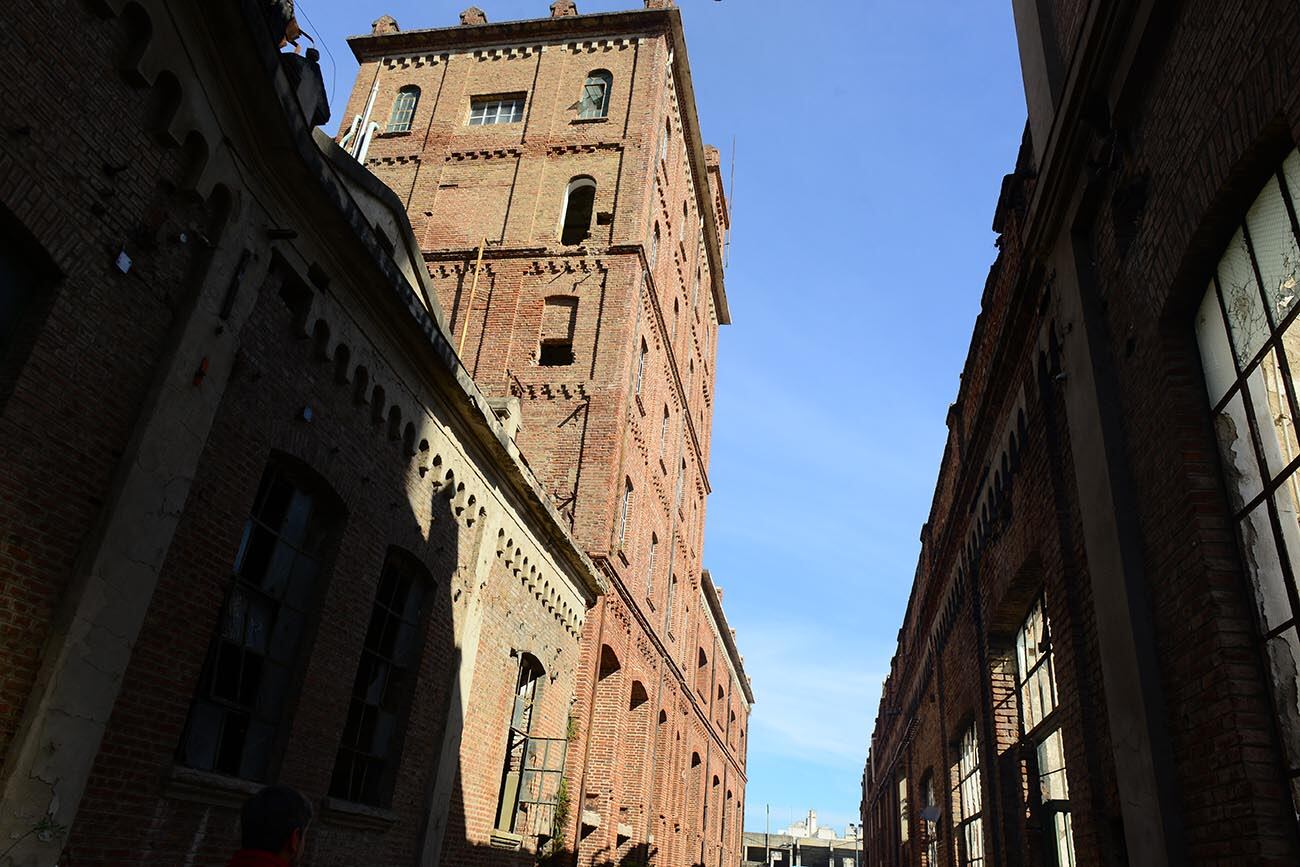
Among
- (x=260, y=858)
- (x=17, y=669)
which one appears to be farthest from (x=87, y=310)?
(x=260, y=858)

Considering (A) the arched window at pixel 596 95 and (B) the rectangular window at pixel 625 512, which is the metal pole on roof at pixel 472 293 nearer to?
(B) the rectangular window at pixel 625 512

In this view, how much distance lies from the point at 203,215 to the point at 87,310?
49.8 inches

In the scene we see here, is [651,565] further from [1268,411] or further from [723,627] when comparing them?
[1268,411]

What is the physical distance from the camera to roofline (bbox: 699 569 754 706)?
1139 inches

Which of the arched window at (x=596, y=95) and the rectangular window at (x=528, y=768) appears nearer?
the rectangular window at (x=528, y=768)

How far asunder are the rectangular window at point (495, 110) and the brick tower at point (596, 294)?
8cm

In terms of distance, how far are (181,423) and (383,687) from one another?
435cm

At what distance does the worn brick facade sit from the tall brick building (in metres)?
5.80

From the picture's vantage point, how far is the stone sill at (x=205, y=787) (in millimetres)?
5914

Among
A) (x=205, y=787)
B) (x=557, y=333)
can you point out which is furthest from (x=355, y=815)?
(x=557, y=333)

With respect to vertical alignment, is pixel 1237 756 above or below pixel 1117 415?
below

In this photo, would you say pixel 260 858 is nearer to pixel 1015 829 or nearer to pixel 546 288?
pixel 1015 829

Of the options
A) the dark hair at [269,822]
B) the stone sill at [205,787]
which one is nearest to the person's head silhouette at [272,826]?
the dark hair at [269,822]

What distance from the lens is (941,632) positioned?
14.5 metres
